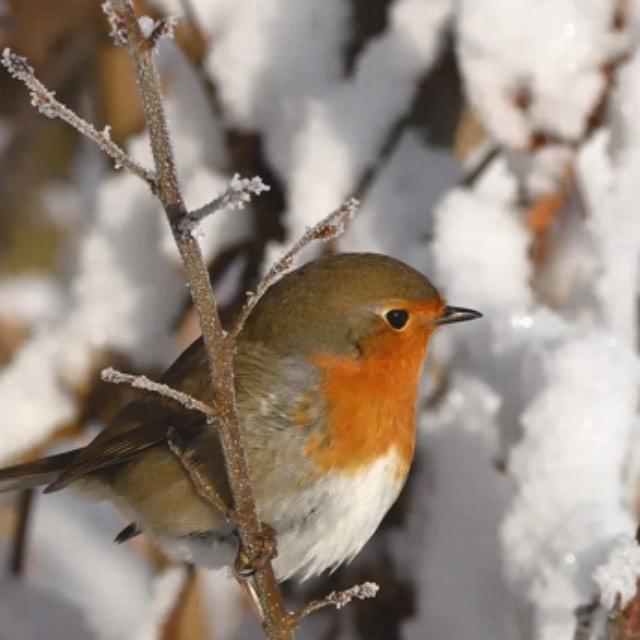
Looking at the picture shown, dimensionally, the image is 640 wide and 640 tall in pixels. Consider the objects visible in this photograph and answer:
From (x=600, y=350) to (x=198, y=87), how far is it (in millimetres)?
1088

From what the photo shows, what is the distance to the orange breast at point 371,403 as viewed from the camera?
243cm

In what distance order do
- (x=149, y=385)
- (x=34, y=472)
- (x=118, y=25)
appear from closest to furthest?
(x=118, y=25), (x=149, y=385), (x=34, y=472)

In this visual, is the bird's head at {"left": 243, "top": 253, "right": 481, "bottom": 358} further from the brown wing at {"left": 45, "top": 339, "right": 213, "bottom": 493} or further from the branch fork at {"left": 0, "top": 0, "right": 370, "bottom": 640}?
the branch fork at {"left": 0, "top": 0, "right": 370, "bottom": 640}

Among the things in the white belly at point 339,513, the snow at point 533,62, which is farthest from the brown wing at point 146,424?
the snow at point 533,62

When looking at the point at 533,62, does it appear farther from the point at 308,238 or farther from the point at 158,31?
the point at 158,31

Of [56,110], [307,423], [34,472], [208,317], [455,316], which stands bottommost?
[208,317]

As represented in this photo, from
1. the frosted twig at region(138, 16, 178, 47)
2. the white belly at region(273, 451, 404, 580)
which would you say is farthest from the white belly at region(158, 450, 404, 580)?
the frosted twig at region(138, 16, 178, 47)

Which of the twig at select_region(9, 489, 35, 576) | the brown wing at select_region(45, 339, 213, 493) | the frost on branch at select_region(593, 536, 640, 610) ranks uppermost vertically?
the twig at select_region(9, 489, 35, 576)

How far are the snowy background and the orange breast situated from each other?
318 millimetres

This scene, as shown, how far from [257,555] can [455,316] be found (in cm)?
79

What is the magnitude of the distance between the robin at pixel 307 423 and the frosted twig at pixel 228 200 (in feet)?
3.08

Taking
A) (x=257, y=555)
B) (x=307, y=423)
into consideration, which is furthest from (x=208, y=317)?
(x=307, y=423)

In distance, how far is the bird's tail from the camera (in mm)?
2885

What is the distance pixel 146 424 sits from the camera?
2648 mm
